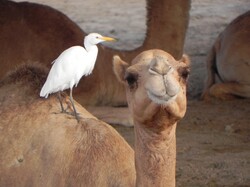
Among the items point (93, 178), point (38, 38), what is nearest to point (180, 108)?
point (93, 178)

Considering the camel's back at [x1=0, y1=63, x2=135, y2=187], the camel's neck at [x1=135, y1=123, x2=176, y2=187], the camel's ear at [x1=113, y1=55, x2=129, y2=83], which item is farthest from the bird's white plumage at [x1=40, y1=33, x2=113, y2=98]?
the camel's neck at [x1=135, y1=123, x2=176, y2=187]

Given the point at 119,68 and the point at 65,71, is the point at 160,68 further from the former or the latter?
the point at 65,71

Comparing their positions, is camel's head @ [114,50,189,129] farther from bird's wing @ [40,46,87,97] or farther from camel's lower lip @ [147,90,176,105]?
bird's wing @ [40,46,87,97]

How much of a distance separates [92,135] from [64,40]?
4708mm

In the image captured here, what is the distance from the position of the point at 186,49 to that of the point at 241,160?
200 inches

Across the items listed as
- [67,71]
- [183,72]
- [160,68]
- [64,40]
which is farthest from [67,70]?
[64,40]

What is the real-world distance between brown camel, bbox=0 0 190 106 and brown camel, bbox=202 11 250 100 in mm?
1548

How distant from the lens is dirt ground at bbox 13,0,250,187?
8.13 m

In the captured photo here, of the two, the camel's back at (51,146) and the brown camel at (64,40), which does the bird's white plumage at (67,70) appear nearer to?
the camel's back at (51,146)

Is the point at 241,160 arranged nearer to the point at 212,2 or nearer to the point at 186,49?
the point at 186,49

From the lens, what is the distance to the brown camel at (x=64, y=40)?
9.94 m

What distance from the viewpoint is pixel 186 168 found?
8.18 m

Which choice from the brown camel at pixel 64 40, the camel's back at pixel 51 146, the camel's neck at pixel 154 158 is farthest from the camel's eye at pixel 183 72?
the brown camel at pixel 64 40

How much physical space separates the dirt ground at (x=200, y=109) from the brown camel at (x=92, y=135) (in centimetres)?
205
